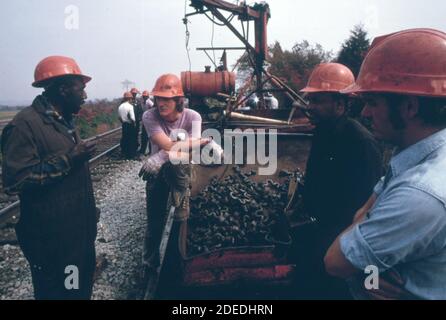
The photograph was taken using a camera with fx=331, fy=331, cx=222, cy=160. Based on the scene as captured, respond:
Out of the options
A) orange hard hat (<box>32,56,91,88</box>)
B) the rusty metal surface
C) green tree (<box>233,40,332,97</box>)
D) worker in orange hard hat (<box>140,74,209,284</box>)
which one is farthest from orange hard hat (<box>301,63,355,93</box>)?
green tree (<box>233,40,332,97</box>)

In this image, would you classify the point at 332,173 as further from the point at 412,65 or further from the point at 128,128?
the point at 128,128

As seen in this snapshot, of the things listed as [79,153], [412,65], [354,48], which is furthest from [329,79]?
[354,48]

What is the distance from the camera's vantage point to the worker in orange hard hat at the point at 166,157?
12.1ft

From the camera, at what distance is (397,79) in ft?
4.52

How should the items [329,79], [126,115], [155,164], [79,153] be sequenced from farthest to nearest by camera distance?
[126,115] < [155,164] < [329,79] < [79,153]

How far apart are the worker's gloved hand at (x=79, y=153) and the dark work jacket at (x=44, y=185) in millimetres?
51

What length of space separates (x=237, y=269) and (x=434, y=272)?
6.55ft

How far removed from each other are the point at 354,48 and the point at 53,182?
17996mm

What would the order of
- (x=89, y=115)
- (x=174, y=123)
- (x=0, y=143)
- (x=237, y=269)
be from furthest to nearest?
(x=89, y=115) → (x=174, y=123) → (x=237, y=269) → (x=0, y=143)

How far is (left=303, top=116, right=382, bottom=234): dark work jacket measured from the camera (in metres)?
2.52

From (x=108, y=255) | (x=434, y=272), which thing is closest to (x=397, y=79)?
(x=434, y=272)

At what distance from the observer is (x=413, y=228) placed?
1.19m

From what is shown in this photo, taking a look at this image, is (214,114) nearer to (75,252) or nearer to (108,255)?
(108,255)

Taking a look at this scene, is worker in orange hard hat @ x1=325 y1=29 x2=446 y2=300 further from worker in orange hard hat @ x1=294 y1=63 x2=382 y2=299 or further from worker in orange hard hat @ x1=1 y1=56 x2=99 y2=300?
worker in orange hard hat @ x1=1 y1=56 x2=99 y2=300
